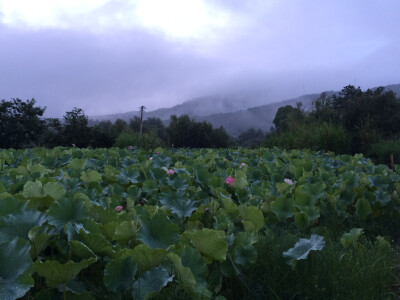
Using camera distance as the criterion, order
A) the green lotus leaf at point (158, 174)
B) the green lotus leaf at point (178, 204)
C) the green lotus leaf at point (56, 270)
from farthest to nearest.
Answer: the green lotus leaf at point (158, 174) < the green lotus leaf at point (178, 204) < the green lotus leaf at point (56, 270)

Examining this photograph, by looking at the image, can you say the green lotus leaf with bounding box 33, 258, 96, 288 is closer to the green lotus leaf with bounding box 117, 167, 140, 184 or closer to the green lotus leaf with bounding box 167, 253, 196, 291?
the green lotus leaf with bounding box 167, 253, 196, 291

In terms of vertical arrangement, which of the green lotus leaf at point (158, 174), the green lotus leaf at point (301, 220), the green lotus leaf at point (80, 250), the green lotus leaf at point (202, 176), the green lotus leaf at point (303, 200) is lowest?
the green lotus leaf at point (301, 220)

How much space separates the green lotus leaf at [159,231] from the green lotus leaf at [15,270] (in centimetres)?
43

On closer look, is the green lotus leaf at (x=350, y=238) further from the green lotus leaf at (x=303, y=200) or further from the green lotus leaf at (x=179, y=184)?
the green lotus leaf at (x=179, y=184)

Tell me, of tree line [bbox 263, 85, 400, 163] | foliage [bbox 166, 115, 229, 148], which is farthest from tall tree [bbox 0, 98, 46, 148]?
tree line [bbox 263, 85, 400, 163]

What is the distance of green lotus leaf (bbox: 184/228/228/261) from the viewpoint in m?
1.18

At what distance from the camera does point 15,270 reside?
81 centimetres

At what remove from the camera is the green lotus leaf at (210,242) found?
1181 millimetres

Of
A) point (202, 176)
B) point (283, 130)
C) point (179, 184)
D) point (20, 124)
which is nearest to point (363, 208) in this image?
point (202, 176)

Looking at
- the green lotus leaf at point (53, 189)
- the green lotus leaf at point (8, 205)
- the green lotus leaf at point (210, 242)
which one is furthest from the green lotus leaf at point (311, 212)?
the green lotus leaf at point (8, 205)

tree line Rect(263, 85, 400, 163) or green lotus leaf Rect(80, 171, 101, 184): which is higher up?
green lotus leaf Rect(80, 171, 101, 184)

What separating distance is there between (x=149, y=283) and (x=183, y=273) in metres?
0.11

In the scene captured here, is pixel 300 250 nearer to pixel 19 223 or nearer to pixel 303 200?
pixel 303 200

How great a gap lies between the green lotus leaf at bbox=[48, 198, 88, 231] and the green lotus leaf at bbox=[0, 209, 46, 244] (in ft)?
0.24
